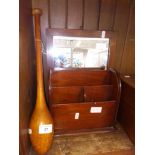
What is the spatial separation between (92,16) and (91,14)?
3 cm

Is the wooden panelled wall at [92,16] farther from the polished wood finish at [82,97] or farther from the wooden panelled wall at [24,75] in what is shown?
the polished wood finish at [82,97]

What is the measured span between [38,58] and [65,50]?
1.67ft

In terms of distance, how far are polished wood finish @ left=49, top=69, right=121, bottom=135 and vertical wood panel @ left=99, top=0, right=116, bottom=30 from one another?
54 centimetres

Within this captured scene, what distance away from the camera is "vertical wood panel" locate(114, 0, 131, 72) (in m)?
2.04

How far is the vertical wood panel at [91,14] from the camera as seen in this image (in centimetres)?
198

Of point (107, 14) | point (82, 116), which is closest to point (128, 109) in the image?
point (82, 116)

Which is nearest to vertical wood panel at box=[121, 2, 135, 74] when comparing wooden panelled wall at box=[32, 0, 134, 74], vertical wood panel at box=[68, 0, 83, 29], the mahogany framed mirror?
wooden panelled wall at box=[32, 0, 134, 74]

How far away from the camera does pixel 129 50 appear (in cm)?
225

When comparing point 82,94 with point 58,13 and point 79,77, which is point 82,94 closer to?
point 79,77

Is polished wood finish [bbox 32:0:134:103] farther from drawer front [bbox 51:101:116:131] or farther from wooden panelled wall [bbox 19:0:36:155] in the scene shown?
drawer front [bbox 51:101:116:131]

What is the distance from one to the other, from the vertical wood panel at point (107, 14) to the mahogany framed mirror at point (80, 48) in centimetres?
8

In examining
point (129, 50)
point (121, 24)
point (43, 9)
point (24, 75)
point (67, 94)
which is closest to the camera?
point (24, 75)

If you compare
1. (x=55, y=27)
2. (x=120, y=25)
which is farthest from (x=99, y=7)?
(x=55, y=27)
